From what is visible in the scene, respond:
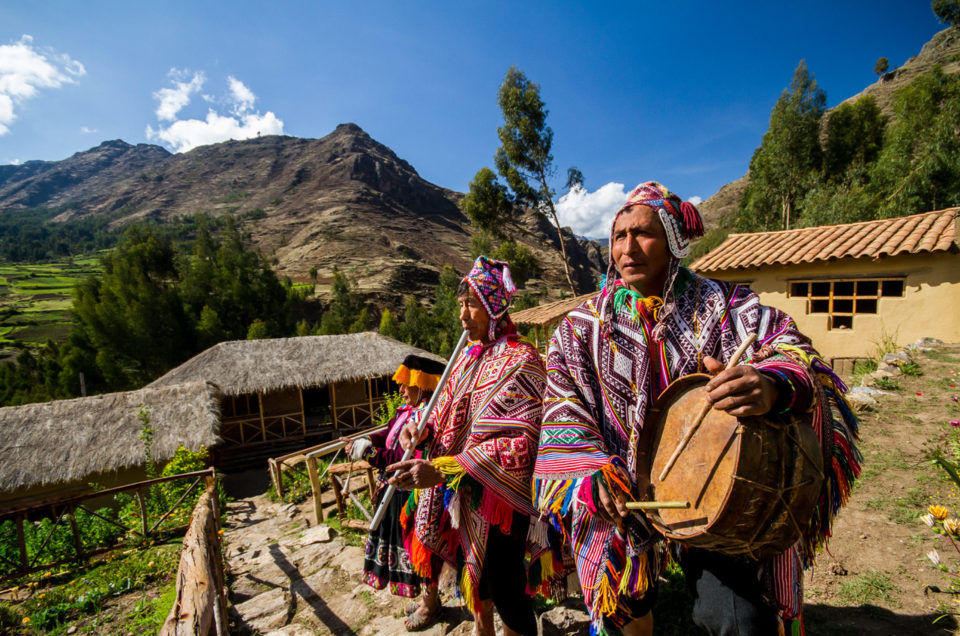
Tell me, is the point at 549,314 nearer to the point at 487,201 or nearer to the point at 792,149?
the point at 487,201

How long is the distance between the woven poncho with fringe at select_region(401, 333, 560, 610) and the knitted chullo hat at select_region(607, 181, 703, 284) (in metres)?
0.83

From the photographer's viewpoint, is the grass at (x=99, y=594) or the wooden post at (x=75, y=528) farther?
the wooden post at (x=75, y=528)

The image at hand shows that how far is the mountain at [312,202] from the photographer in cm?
6694

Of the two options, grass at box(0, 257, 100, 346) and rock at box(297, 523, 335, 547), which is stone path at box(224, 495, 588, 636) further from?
grass at box(0, 257, 100, 346)


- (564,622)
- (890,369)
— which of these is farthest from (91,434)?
(890,369)

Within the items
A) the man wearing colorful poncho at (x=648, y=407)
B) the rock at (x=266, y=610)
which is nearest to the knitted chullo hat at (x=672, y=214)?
the man wearing colorful poncho at (x=648, y=407)

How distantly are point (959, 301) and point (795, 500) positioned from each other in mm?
10551

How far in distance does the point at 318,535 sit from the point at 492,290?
4.09 m

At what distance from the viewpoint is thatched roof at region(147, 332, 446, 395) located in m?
14.1

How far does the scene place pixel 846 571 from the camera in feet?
8.41

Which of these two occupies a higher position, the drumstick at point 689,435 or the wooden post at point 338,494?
the drumstick at point 689,435

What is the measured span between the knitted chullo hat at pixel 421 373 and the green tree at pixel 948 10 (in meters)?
31.7

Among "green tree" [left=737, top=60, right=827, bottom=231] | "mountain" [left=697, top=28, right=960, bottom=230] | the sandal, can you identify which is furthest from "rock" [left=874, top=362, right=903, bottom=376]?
"mountain" [left=697, top=28, right=960, bottom=230]

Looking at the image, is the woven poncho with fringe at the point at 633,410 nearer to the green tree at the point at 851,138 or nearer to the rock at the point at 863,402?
the rock at the point at 863,402
